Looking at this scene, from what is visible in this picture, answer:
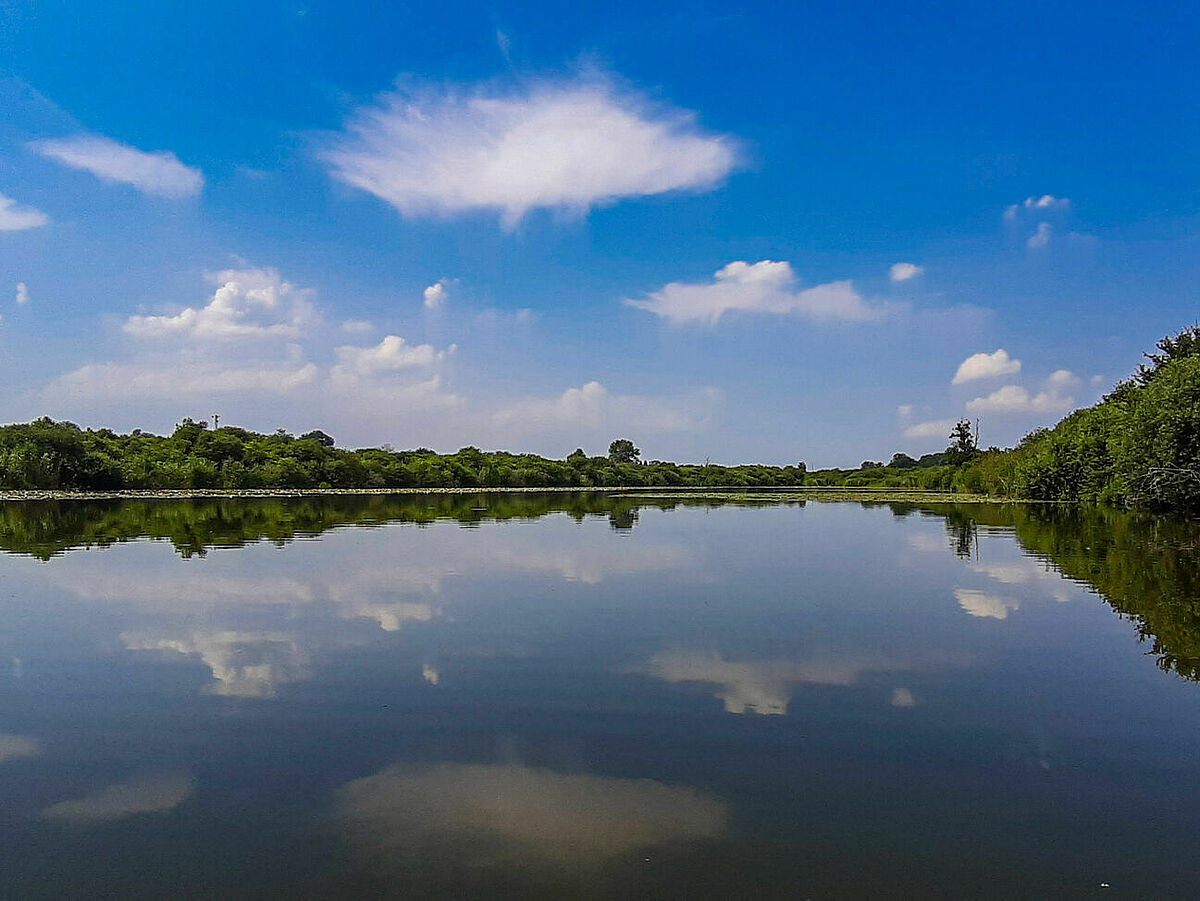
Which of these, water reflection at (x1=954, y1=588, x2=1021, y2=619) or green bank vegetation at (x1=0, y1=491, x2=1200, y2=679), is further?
green bank vegetation at (x1=0, y1=491, x2=1200, y2=679)

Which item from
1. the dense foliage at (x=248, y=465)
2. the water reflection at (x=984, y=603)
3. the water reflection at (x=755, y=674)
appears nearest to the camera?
the water reflection at (x=755, y=674)

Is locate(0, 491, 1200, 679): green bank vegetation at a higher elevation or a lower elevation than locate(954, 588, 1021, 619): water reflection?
higher

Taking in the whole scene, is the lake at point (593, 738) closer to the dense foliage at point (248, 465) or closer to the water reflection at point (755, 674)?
the water reflection at point (755, 674)

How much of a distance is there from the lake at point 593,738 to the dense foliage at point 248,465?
54.6 meters

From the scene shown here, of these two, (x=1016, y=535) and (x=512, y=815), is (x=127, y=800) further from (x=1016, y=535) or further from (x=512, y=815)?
(x=1016, y=535)

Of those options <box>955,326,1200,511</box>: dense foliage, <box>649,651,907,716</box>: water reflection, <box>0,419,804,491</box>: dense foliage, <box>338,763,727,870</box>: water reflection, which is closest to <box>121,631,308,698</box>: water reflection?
<box>338,763,727,870</box>: water reflection

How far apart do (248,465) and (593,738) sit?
8142 cm

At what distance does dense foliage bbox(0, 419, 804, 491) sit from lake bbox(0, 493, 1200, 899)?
179ft

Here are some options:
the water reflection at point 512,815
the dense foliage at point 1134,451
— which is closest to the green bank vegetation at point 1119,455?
the dense foliage at point 1134,451

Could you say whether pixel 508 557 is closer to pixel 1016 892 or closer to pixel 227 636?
pixel 227 636

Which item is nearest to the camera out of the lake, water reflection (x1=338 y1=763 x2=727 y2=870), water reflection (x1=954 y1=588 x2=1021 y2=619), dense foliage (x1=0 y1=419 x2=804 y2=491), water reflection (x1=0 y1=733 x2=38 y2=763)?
the lake

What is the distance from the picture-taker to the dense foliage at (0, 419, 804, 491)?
6162cm

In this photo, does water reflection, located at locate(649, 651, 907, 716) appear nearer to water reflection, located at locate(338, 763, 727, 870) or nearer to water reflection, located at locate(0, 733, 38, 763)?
water reflection, located at locate(338, 763, 727, 870)

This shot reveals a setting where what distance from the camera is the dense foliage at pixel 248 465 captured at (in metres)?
61.6
